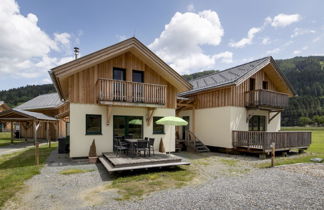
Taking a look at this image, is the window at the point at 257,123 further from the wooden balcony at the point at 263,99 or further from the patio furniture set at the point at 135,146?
the patio furniture set at the point at 135,146

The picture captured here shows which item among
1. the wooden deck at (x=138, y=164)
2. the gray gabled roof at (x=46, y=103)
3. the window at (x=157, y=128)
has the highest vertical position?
the gray gabled roof at (x=46, y=103)

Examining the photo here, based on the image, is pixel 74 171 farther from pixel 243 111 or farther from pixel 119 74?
pixel 243 111

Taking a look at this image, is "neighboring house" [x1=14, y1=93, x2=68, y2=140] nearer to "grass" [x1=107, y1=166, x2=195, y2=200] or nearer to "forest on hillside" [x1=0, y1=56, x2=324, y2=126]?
"grass" [x1=107, y1=166, x2=195, y2=200]

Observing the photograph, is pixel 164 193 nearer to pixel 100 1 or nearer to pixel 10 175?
pixel 10 175

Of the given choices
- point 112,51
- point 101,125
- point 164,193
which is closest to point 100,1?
point 112,51

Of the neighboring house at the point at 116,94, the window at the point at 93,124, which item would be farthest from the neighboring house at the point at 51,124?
the window at the point at 93,124

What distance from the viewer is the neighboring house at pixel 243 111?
1205 cm

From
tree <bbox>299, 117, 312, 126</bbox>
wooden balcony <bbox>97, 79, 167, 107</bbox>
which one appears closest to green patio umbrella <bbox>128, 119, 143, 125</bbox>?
wooden balcony <bbox>97, 79, 167, 107</bbox>

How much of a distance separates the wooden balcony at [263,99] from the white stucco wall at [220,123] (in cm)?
74

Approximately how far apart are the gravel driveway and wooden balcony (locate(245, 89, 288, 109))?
20.1ft

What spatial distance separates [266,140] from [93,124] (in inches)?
401

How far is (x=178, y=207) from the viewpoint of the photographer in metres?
4.38

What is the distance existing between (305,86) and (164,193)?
104 m

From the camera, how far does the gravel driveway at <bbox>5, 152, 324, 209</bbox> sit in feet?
14.8
